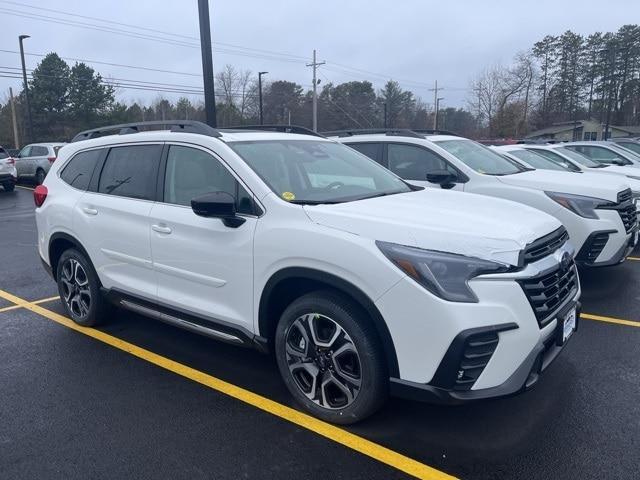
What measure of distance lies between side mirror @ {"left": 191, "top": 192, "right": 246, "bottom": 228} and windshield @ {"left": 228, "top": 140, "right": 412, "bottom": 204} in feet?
0.99

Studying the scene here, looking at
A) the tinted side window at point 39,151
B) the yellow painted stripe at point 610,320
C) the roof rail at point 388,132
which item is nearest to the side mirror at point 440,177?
the roof rail at point 388,132

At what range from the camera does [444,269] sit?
270 cm

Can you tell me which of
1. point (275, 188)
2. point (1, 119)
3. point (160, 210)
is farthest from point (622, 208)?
point (1, 119)

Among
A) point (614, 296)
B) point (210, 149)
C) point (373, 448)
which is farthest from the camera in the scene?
point (614, 296)

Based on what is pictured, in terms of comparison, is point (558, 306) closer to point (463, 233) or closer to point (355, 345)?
point (463, 233)

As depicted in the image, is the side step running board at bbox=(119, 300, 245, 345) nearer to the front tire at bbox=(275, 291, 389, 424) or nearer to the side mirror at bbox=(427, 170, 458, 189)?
the front tire at bbox=(275, 291, 389, 424)

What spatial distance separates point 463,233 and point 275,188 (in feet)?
4.22

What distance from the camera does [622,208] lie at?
18.9 feet

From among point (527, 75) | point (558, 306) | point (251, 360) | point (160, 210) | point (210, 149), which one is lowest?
point (251, 360)

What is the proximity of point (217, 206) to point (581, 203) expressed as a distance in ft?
14.0

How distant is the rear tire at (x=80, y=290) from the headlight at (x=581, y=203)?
4.82m

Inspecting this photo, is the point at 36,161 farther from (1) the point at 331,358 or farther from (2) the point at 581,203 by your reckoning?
(1) the point at 331,358

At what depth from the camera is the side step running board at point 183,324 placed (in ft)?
11.8

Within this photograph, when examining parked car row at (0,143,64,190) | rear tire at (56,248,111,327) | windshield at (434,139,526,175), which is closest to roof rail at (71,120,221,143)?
rear tire at (56,248,111,327)
